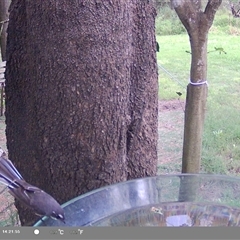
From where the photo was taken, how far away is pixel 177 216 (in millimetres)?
833

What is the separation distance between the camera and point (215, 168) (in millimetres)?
2219

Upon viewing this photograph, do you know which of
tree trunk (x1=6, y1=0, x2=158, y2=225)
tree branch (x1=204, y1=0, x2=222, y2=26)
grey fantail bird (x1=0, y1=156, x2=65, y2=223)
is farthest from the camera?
Answer: tree branch (x1=204, y1=0, x2=222, y2=26)

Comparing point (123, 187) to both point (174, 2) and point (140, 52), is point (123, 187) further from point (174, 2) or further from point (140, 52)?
point (174, 2)

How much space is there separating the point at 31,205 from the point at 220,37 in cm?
432

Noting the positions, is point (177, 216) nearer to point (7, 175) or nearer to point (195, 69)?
point (7, 175)

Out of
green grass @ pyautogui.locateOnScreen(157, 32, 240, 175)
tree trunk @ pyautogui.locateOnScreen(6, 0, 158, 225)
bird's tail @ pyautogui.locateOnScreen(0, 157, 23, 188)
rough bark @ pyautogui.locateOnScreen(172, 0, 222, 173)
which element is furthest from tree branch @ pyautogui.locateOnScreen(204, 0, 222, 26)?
green grass @ pyautogui.locateOnScreen(157, 32, 240, 175)

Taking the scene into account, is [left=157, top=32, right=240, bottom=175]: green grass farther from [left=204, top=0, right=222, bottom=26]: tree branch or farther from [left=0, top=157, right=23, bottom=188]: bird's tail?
[left=0, top=157, right=23, bottom=188]: bird's tail

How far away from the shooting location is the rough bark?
1.20 meters

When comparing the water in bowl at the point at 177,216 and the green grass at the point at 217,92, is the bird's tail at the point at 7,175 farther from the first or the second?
the green grass at the point at 217,92

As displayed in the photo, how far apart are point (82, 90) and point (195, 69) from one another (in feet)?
1.35

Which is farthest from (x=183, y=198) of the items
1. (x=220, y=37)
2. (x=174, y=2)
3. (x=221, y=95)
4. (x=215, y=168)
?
(x=220, y=37)

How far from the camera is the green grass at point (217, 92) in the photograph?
235cm

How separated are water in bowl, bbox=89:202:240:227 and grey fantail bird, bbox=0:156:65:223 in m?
0.09

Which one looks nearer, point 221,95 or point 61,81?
point 61,81
